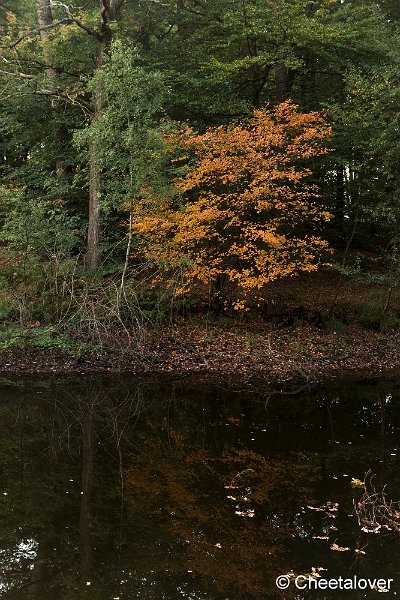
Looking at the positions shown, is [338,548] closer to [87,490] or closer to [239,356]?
[87,490]

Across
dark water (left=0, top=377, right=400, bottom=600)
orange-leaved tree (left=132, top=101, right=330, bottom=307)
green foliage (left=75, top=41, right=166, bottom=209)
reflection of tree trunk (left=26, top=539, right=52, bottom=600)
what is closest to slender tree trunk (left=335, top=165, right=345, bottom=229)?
orange-leaved tree (left=132, top=101, right=330, bottom=307)

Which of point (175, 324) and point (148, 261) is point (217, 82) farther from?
point (175, 324)

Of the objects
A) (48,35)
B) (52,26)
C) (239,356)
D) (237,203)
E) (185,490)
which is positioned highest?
(48,35)

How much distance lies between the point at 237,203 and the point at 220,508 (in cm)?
892

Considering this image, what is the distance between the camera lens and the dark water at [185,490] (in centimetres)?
532

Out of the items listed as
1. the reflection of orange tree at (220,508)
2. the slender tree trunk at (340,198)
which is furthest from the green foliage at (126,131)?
the slender tree trunk at (340,198)

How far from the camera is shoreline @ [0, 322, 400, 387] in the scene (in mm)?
13125

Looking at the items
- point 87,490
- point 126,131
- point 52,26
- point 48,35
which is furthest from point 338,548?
point 48,35

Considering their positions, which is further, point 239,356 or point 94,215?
point 94,215

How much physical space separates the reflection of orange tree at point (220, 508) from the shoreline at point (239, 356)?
4.33 metres

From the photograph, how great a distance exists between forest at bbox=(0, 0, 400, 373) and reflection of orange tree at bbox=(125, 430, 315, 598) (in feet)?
18.6

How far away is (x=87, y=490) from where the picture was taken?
7.09 m

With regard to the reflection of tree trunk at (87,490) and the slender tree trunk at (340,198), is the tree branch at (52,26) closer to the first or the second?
the slender tree trunk at (340,198)

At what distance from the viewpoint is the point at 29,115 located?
17.8 metres
